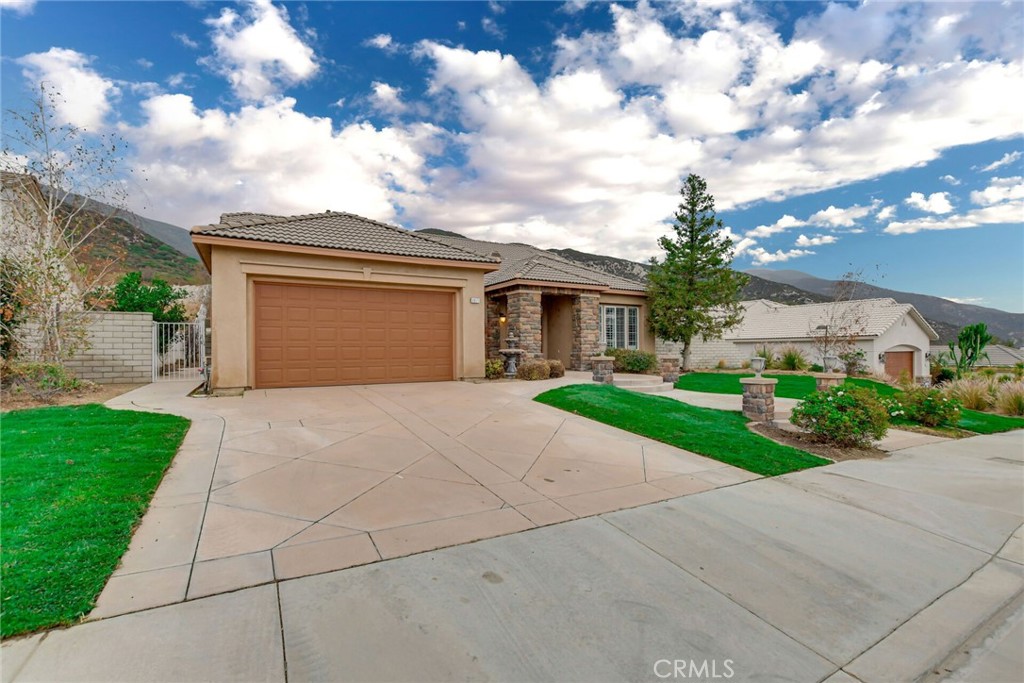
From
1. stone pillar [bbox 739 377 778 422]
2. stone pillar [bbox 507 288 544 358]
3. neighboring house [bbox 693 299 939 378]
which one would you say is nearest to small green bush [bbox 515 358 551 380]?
stone pillar [bbox 507 288 544 358]

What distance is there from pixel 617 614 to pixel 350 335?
9.79 metres

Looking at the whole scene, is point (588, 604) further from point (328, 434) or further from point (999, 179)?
point (999, 179)

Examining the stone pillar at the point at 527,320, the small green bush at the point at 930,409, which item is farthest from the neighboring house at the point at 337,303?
the small green bush at the point at 930,409

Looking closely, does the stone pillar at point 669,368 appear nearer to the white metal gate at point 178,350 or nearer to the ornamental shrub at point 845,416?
the ornamental shrub at point 845,416

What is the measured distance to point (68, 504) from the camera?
326 centimetres

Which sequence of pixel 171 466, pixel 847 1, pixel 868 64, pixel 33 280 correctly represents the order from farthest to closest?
pixel 868 64
pixel 33 280
pixel 847 1
pixel 171 466

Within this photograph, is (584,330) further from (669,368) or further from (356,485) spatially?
(356,485)

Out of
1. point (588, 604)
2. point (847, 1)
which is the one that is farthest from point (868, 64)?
point (588, 604)

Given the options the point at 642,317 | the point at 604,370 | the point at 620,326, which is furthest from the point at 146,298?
the point at 642,317

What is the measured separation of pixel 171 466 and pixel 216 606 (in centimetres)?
298

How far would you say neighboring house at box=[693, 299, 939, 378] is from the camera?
2286cm

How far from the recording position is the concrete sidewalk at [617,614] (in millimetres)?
1938

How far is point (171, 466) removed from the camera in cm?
449

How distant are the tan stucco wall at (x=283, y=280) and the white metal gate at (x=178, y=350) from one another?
7.74ft
